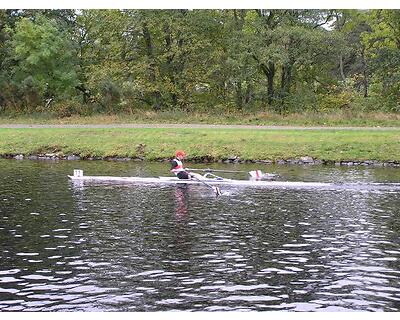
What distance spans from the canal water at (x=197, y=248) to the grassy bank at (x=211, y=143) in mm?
10508

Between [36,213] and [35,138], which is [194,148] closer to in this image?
[35,138]

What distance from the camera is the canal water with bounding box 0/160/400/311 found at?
35.4ft

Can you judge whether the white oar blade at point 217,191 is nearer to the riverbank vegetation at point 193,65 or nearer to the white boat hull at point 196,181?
the white boat hull at point 196,181

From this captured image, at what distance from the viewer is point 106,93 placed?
51.4 meters

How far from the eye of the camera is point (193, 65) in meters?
52.3

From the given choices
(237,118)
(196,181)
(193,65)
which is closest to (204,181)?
(196,181)

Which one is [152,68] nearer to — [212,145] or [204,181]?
[212,145]

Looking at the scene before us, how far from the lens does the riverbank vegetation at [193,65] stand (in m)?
49.2

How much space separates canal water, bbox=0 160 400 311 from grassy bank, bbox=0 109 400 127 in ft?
68.5

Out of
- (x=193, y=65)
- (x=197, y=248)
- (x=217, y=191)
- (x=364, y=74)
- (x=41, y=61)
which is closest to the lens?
(x=197, y=248)

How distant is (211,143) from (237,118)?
11.2 m

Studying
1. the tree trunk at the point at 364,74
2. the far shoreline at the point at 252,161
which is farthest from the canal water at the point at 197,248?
the tree trunk at the point at 364,74

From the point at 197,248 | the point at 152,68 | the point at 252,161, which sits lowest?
the point at 252,161

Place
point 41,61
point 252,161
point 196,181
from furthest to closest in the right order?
1. point 41,61
2. point 252,161
3. point 196,181
